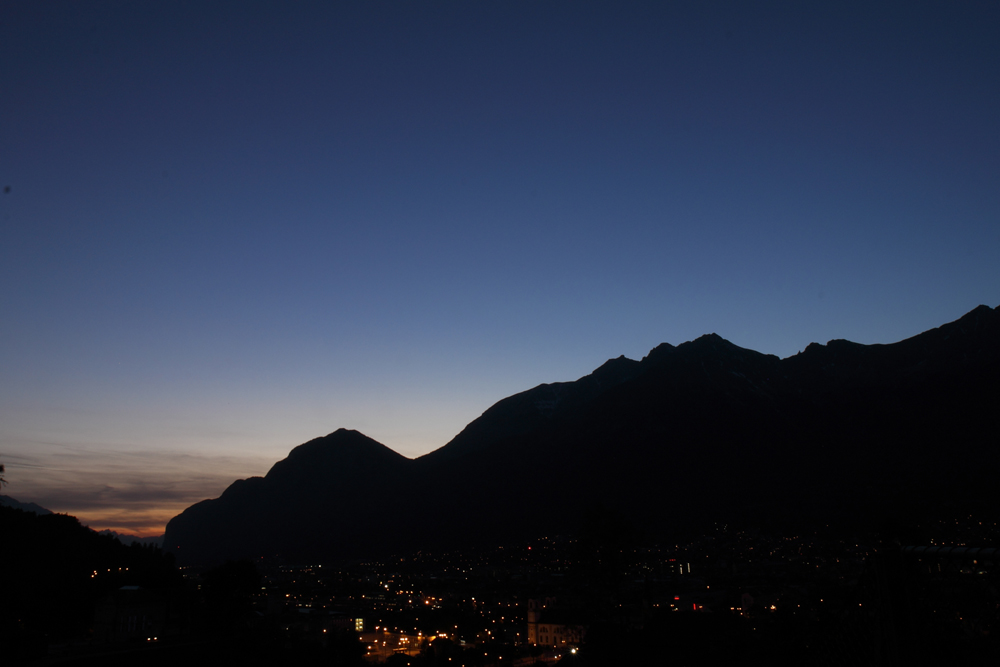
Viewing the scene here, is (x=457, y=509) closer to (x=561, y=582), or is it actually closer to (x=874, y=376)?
(x=561, y=582)

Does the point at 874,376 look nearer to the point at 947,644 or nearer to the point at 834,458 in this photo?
the point at 834,458

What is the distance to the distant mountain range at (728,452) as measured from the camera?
84250 millimetres

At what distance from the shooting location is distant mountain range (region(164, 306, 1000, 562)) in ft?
276

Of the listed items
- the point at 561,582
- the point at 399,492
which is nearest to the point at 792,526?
the point at 561,582

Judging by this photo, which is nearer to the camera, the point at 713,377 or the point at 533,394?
the point at 713,377

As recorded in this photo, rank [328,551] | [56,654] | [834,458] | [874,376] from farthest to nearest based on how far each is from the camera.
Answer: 1. [328,551]
2. [874,376]
3. [834,458]
4. [56,654]

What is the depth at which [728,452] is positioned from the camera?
109 metres

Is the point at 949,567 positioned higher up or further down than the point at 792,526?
higher up

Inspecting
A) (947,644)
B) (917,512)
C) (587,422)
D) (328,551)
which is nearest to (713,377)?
(587,422)

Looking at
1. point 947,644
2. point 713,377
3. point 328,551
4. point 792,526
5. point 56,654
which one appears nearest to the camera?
point 947,644

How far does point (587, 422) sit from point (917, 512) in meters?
80.2

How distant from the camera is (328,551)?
545 feet

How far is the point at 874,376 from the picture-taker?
421 feet

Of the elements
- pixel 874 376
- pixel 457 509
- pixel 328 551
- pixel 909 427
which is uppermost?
pixel 874 376
